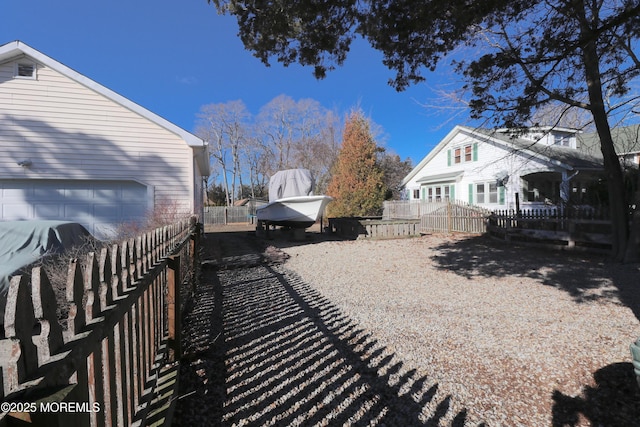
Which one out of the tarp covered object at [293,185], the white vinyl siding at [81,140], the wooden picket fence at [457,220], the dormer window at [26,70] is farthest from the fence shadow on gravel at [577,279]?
the dormer window at [26,70]

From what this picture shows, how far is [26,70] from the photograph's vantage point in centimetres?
845

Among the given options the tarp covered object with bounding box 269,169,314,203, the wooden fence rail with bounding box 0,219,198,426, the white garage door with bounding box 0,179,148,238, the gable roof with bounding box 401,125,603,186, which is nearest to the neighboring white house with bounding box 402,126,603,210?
the gable roof with bounding box 401,125,603,186

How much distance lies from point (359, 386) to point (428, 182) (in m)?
24.3

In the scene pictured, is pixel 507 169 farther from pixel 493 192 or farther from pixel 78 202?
pixel 78 202

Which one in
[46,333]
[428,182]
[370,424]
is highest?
[428,182]

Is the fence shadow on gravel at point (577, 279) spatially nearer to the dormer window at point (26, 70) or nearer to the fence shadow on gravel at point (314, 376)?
the fence shadow on gravel at point (314, 376)

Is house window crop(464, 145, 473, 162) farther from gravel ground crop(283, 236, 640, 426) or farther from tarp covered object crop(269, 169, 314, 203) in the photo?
gravel ground crop(283, 236, 640, 426)

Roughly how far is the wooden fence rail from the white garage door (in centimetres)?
757

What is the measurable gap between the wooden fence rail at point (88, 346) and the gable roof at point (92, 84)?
25.1ft

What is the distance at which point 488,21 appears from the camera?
21.2ft

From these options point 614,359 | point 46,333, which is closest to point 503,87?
point 614,359

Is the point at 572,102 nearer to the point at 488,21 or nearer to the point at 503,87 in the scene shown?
the point at 503,87

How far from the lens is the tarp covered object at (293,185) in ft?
49.2

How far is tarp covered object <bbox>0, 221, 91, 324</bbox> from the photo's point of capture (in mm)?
4047
